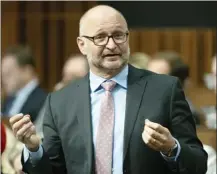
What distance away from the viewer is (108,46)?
225cm

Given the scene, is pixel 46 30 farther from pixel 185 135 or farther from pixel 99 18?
pixel 185 135

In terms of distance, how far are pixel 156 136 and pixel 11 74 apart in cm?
285

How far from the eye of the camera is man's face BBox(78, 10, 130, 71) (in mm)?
2254

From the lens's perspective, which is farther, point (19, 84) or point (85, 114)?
point (19, 84)

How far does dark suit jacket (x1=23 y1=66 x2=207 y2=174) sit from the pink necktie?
0.10ft

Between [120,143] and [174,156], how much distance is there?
0.21 m

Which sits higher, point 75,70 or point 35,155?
point 35,155

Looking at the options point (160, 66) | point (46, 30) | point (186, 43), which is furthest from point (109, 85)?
point (186, 43)

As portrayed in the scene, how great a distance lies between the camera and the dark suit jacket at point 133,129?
221cm

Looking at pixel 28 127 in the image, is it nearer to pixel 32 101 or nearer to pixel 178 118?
pixel 178 118

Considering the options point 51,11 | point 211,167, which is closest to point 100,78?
point 211,167

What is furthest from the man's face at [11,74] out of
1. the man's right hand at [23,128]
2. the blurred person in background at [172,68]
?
the man's right hand at [23,128]

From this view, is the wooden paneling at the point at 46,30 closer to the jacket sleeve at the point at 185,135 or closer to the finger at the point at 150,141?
the jacket sleeve at the point at 185,135

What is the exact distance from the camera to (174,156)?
2145 mm
